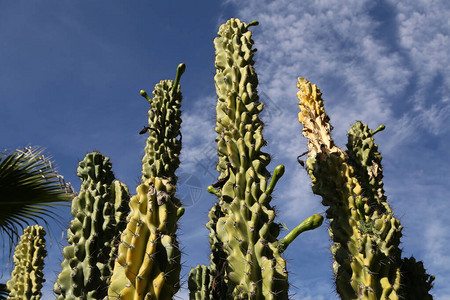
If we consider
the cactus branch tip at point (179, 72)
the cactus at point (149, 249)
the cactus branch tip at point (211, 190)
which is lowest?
the cactus at point (149, 249)

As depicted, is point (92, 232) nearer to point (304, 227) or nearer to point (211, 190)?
point (211, 190)

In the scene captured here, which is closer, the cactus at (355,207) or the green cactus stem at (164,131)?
the cactus at (355,207)

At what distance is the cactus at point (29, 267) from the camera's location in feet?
25.6

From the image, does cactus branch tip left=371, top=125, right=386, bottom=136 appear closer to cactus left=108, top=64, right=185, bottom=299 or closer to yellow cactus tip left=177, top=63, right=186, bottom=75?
yellow cactus tip left=177, top=63, right=186, bottom=75

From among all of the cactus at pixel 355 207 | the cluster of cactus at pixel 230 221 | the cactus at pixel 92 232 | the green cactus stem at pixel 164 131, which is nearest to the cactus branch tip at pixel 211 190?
the cluster of cactus at pixel 230 221

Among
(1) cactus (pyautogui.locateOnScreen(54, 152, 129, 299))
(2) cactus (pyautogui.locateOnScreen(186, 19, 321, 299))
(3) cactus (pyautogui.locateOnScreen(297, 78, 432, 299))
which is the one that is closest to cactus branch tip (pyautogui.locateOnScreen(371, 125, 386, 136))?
(3) cactus (pyautogui.locateOnScreen(297, 78, 432, 299))

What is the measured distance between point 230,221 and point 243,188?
0.37 metres

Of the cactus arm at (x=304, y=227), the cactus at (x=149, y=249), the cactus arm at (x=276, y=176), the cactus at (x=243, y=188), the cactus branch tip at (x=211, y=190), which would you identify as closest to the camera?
the cactus at (x=149, y=249)

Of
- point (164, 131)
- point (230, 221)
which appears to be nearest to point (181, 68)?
point (164, 131)

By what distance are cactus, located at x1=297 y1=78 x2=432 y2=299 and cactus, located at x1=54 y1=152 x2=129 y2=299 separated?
2.49m

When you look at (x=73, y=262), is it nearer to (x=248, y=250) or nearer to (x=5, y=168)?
(x=248, y=250)

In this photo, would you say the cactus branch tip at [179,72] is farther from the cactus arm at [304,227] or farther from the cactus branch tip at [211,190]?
the cactus arm at [304,227]

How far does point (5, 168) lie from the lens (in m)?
5.89

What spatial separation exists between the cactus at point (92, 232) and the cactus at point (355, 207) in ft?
8.18
